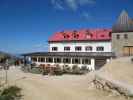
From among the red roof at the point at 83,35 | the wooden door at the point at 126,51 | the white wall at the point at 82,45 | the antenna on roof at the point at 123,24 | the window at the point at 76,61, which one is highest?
the antenna on roof at the point at 123,24

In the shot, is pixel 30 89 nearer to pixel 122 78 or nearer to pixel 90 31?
pixel 122 78

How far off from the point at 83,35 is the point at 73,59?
9224 millimetres

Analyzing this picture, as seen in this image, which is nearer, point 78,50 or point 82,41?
point 82,41

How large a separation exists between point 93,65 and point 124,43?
8.54m

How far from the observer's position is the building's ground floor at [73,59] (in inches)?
1487

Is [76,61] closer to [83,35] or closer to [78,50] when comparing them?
[78,50]

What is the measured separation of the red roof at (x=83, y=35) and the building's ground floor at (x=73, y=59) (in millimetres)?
4948

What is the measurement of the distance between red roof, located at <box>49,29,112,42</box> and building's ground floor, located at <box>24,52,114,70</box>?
195 inches

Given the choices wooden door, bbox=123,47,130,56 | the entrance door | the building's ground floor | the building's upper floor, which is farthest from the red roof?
the building's ground floor

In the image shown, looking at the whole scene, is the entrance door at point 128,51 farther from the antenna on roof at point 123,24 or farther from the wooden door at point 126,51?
the antenna on roof at point 123,24

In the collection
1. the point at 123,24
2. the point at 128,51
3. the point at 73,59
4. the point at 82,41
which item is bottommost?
the point at 73,59

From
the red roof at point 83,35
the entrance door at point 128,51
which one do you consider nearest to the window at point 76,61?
the red roof at point 83,35

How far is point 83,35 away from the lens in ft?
153

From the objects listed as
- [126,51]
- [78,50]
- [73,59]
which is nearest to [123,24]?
[126,51]
